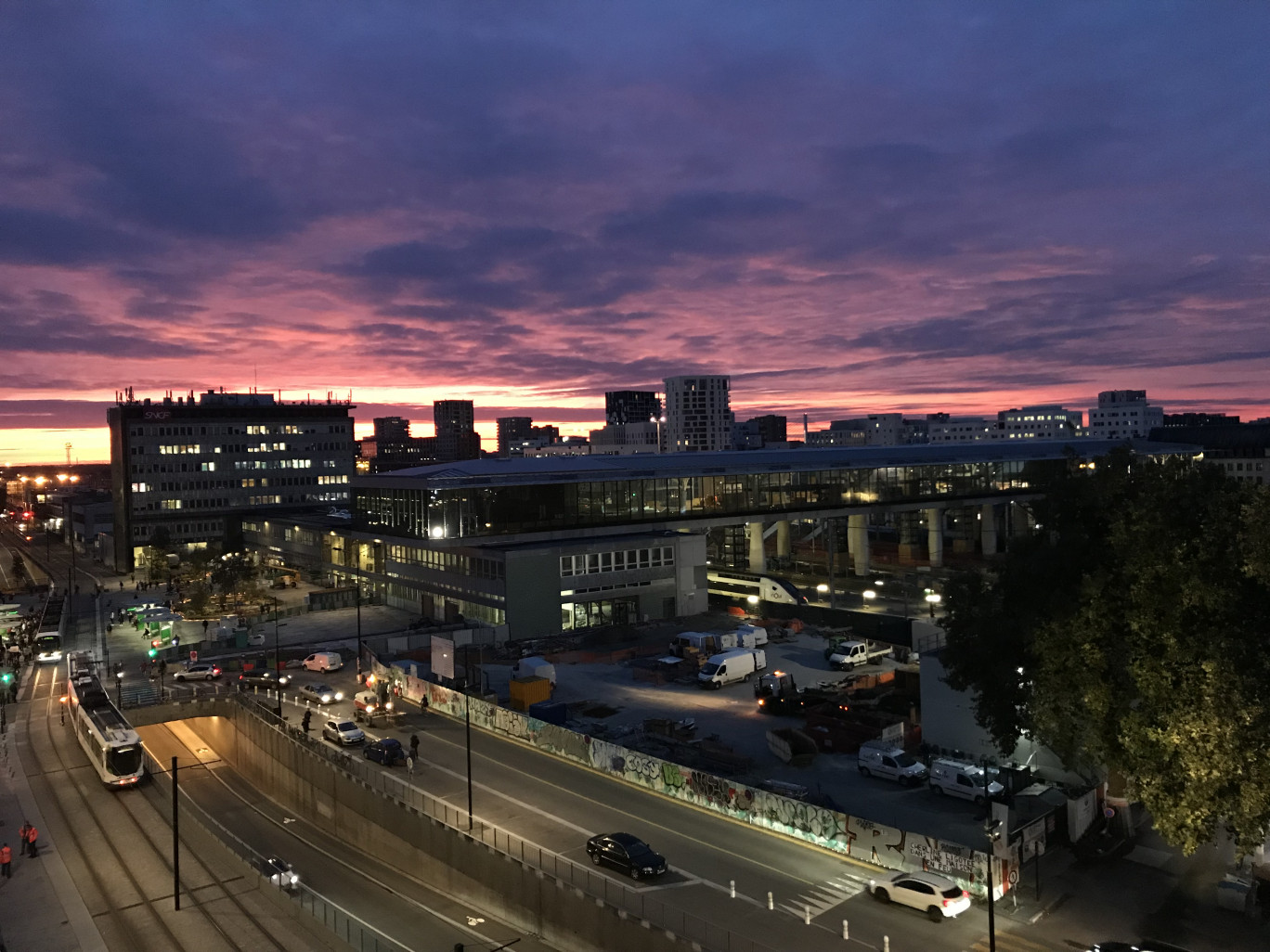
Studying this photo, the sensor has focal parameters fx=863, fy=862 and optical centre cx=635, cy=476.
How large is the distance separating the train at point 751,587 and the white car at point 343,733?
37310 mm

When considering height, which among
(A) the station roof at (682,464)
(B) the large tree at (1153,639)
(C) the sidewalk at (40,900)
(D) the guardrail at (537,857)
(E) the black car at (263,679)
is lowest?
(C) the sidewalk at (40,900)

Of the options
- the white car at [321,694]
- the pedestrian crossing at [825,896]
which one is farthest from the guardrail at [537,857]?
the white car at [321,694]

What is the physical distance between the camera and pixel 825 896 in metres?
25.0

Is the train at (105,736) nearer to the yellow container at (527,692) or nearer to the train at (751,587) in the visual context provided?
the yellow container at (527,692)

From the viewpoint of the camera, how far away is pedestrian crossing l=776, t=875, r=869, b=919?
79.4ft

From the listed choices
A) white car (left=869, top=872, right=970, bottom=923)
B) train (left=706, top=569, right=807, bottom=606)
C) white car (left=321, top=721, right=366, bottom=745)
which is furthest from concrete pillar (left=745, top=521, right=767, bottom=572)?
white car (left=869, top=872, right=970, bottom=923)

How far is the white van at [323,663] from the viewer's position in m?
55.8

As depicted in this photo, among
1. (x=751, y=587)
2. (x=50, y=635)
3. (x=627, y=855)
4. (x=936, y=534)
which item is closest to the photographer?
(x=627, y=855)

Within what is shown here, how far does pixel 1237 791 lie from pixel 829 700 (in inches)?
950

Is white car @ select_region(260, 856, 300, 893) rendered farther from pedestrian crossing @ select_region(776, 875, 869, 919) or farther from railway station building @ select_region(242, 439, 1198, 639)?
railway station building @ select_region(242, 439, 1198, 639)

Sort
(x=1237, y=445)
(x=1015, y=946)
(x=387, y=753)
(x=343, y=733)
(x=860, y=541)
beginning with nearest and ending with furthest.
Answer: (x=1015, y=946) < (x=387, y=753) < (x=343, y=733) < (x=860, y=541) < (x=1237, y=445)

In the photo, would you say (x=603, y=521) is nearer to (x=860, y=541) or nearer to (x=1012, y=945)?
(x=860, y=541)

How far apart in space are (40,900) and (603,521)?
47.2 metres

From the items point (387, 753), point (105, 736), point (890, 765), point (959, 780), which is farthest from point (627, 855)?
point (105, 736)
